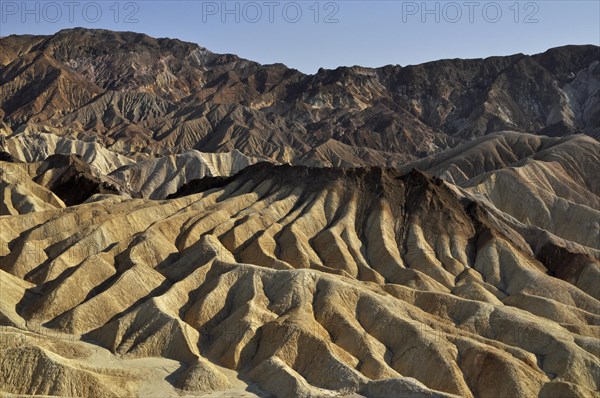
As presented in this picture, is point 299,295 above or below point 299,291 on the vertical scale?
below

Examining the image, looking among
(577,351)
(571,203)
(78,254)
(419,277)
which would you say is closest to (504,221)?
(571,203)

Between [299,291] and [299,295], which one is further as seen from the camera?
[299,291]

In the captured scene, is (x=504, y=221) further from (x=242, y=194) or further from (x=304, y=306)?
(x=304, y=306)

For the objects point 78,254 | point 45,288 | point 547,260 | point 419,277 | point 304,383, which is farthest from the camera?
point 547,260

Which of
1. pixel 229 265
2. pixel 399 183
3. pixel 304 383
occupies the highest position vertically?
pixel 399 183

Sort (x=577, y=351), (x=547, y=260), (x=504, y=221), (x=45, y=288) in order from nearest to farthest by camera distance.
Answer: (x=577, y=351)
(x=45, y=288)
(x=547, y=260)
(x=504, y=221)

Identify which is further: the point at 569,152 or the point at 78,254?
the point at 569,152

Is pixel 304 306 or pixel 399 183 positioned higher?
pixel 399 183
